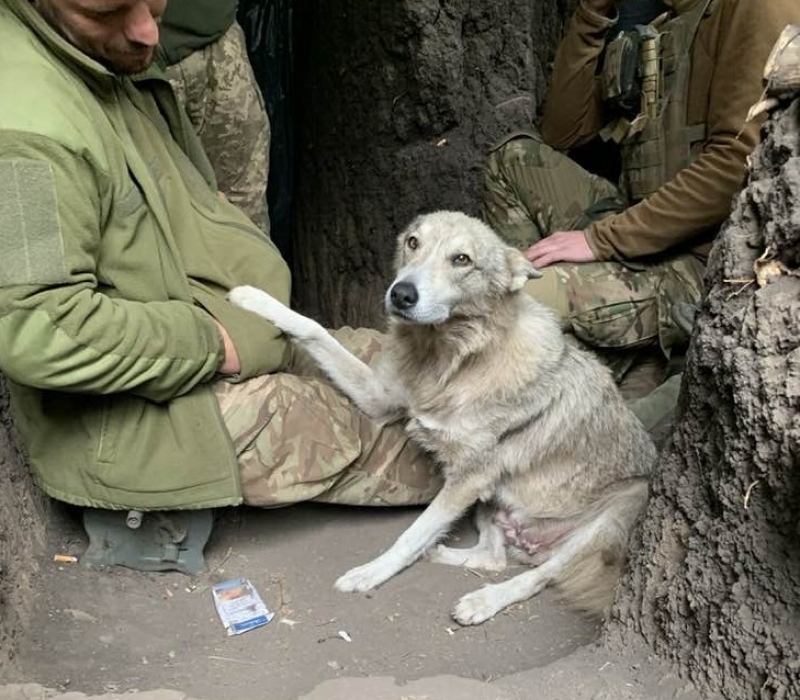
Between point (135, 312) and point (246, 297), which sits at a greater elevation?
point (135, 312)

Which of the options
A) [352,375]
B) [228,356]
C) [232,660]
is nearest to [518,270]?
[352,375]

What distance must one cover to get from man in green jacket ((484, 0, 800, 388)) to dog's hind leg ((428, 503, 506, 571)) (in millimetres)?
1150

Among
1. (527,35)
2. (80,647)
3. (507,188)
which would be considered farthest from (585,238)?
(80,647)

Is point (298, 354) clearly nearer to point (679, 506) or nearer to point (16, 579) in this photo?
point (16, 579)

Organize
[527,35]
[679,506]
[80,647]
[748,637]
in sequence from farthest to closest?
[527,35], [80,647], [679,506], [748,637]

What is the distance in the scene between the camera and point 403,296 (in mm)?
3172

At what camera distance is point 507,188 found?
16.4 feet

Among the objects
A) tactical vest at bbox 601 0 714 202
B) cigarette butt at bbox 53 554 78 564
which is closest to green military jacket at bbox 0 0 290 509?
cigarette butt at bbox 53 554 78 564

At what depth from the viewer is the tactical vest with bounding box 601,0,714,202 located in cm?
420

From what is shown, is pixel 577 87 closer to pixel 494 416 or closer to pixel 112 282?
pixel 494 416

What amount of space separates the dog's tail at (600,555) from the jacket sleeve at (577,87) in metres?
2.46

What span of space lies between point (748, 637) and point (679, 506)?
19.3 inches

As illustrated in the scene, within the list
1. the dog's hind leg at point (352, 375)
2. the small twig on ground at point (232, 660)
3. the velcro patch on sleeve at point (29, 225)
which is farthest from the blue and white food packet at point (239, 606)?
the velcro patch on sleeve at point (29, 225)

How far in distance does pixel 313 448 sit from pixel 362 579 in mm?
585
